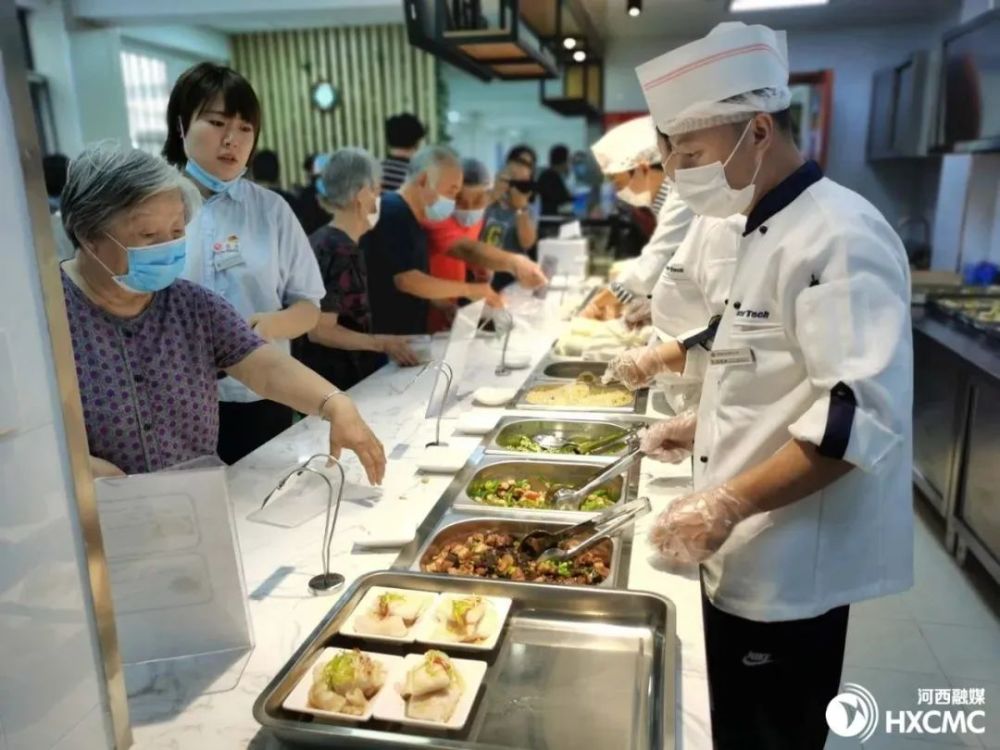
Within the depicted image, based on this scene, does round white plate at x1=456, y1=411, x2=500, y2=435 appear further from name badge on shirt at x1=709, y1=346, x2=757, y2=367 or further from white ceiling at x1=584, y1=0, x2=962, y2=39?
white ceiling at x1=584, y1=0, x2=962, y2=39

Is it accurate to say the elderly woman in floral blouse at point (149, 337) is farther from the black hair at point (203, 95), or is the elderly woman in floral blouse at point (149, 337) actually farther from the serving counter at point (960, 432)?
the serving counter at point (960, 432)

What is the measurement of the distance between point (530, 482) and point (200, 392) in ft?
2.42

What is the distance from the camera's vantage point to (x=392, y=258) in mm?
2891

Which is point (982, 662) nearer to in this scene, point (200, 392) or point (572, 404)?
point (572, 404)

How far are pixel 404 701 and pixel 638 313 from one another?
2.04 meters

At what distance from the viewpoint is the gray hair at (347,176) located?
2355 millimetres

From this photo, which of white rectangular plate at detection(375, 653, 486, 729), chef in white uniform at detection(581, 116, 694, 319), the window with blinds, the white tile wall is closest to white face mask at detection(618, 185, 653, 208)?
chef in white uniform at detection(581, 116, 694, 319)

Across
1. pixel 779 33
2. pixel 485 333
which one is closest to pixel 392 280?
pixel 485 333

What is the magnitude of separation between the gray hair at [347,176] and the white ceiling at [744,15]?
2.76 meters

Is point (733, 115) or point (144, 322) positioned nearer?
point (733, 115)

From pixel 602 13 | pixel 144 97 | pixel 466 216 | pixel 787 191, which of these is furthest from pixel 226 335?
pixel 144 97

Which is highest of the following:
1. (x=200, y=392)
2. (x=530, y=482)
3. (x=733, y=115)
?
(x=733, y=115)

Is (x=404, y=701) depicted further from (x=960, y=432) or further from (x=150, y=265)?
(x=960, y=432)

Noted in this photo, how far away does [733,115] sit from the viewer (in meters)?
1.16
